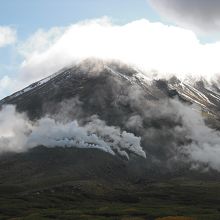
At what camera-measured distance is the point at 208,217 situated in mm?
192000

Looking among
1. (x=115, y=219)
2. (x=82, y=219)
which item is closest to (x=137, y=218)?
(x=115, y=219)

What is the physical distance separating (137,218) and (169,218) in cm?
1546

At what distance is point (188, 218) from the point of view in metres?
184

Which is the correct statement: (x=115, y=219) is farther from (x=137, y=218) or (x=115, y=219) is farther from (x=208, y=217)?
(x=208, y=217)

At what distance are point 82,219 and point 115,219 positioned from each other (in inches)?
513

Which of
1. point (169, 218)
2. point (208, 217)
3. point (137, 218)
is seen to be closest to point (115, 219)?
point (137, 218)

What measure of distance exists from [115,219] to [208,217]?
3603cm

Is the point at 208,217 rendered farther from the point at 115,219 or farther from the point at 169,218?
the point at 115,219

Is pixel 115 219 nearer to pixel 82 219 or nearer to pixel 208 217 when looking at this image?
pixel 82 219

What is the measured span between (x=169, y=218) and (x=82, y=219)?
113 feet

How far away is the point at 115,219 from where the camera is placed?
195m

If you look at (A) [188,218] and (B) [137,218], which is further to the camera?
(B) [137,218]

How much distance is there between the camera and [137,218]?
197 meters

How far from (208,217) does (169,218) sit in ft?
54.0
